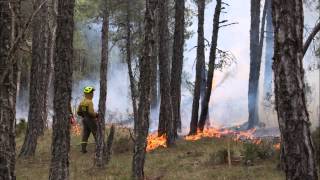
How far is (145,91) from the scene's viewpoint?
10.1 m

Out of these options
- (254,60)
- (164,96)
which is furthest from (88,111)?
(254,60)

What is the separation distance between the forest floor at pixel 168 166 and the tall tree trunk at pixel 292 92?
5.08 metres

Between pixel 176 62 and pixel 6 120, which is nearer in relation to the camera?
pixel 6 120

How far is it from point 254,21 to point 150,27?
1759 cm

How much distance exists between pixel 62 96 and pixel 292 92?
4.40m

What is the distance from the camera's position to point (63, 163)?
8.36 metres

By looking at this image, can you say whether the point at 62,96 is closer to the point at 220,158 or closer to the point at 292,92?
the point at 292,92

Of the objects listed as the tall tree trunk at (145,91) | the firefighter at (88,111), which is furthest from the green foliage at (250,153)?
the firefighter at (88,111)

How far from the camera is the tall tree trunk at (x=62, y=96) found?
8297 mm

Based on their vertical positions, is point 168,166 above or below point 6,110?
below

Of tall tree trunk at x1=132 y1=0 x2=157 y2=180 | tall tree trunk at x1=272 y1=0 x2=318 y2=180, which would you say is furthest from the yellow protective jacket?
tall tree trunk at x1=272 y1=0 x2=318 y2=180

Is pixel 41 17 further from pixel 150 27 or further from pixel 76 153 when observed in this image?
pixel 150 27

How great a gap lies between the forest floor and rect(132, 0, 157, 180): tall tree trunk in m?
0.63

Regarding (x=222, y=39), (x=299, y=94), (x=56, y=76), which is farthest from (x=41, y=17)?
(x=222, y=39)
